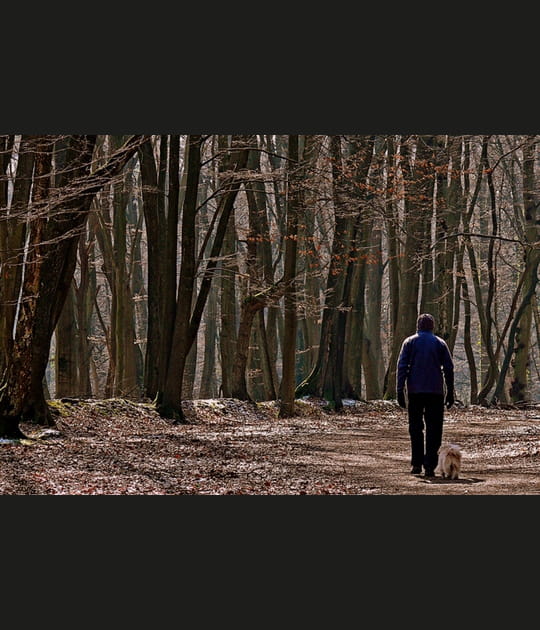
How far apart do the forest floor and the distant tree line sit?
83 cm

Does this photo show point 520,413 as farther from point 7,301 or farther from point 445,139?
point 7,301

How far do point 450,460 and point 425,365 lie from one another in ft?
3.13

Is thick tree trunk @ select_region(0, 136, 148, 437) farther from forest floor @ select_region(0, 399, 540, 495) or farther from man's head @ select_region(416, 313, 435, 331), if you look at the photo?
man's head @ select_region(416, 313, 435, 331)

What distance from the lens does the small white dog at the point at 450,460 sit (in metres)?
10.1

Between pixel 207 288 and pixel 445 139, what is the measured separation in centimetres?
997

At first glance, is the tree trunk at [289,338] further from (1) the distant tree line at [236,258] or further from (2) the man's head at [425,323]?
(2) the man's head at [425,323]

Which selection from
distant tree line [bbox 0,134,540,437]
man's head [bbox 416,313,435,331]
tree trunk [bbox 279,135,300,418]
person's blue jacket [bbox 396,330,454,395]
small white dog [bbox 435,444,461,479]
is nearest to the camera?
small white dog [bbox 435,444,461,479]

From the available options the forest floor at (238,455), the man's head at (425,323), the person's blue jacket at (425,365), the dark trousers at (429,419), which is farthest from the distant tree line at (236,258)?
the dark trousers at (429,419)

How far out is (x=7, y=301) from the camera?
49.8 feet

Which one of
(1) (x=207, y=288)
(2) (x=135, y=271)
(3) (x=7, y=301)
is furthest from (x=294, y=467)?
(2) (x=135, y=271)

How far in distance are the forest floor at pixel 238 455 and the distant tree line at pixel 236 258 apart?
0.83 meters

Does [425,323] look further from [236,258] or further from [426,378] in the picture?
[236,258]

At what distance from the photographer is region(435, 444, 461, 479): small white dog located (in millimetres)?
10133

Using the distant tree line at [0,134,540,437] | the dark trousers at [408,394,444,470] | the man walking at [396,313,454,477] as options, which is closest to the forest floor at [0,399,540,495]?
the dark trousers at [408,394,444,470]
